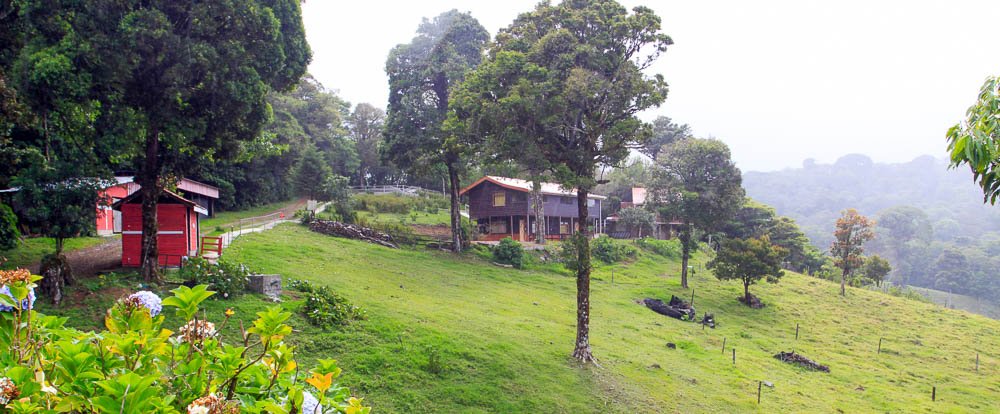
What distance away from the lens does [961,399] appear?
16953mm

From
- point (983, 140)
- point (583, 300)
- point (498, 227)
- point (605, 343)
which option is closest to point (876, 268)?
point (498, 227)

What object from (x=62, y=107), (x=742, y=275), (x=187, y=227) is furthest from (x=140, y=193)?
(x=742, y=275)

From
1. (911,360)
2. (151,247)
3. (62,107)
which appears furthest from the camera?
(911,360)

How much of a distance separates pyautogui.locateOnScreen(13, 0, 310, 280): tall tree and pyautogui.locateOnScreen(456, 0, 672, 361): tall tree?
5.72 meters

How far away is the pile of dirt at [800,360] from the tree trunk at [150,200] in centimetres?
1942

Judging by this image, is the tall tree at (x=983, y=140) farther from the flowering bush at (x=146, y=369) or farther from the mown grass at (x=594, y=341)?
the mown grass at (x=594, y=341)

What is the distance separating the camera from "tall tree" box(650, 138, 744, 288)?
29.9 metres

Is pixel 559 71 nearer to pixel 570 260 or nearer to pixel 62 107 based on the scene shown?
pixel 570 260

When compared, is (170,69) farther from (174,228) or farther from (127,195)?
(127,195)

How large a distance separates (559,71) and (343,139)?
42735 millimetres

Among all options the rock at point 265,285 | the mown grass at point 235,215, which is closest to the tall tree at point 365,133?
the mown grass at point 235,215

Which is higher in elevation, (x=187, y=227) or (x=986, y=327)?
(x=187, y=227)

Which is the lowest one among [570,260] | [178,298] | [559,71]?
[570,260]

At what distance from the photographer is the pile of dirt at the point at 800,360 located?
18328 mm
